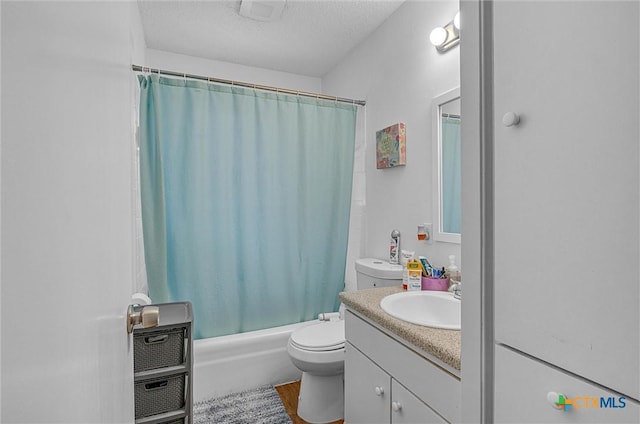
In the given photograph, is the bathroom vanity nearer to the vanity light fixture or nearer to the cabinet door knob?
the cabinet door knob

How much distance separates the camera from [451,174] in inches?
67.2

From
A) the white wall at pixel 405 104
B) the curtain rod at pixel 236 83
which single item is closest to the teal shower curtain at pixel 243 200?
the curtain rod at pixel 236 83

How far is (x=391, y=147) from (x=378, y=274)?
0.81 meters

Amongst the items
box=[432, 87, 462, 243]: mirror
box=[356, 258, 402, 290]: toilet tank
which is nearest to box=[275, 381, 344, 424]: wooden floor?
box=[356, 258, 402, 290]: toilet tank

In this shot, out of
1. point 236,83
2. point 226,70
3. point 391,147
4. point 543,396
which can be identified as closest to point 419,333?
point 543,396

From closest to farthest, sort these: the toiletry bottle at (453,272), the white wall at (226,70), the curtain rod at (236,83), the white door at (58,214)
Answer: the white door at (58,214)
the toiletry bottle at (453,272)
the curtain rod at (236,83)
the white wall at (226,70)

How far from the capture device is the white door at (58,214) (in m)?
0.22

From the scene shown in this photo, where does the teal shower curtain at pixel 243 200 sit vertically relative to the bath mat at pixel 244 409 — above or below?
above

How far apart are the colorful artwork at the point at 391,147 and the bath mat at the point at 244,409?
1656mm

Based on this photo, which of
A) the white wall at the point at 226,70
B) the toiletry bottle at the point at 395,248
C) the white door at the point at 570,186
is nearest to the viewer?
the white door at the point at 570,186

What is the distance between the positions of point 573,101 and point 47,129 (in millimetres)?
700

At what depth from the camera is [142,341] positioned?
121 cm

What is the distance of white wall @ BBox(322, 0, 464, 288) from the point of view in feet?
5.79

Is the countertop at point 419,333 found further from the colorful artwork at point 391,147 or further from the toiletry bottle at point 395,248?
the colorful artwork at point 391,147
